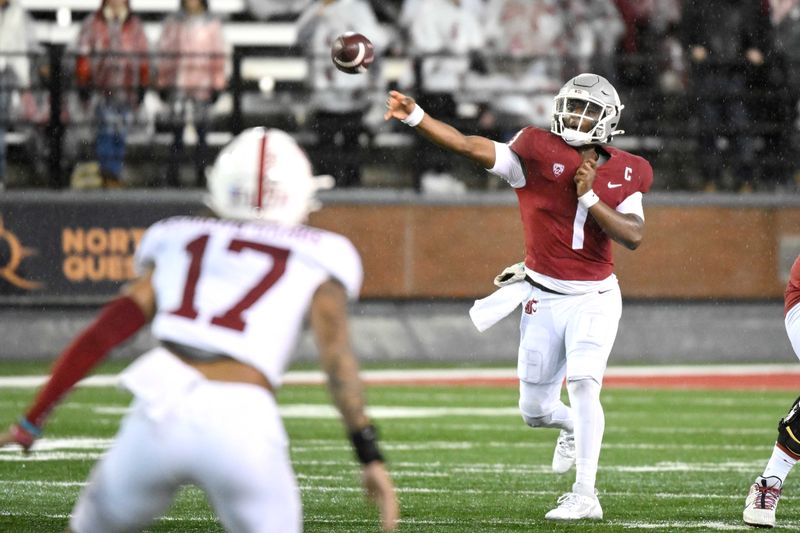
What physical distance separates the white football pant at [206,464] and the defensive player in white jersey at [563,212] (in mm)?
3657

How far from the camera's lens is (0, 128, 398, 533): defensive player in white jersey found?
3.77 m

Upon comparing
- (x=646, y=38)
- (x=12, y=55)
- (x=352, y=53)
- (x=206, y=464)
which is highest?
(x=352, y=53)

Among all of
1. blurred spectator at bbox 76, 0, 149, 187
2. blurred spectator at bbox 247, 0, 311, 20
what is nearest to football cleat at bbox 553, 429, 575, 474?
blurred spectator at bbox 76, 0, 149, 187

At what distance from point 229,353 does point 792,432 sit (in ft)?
11.5

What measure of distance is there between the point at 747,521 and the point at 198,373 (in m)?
3.48

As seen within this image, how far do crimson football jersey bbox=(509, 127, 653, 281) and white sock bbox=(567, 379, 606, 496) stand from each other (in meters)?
0.56

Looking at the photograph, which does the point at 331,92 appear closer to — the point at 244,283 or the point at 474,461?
the point at 474,461

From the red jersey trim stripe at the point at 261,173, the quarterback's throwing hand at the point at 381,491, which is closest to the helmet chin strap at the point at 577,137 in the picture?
the red jersey trim stripe at the point at 261,173

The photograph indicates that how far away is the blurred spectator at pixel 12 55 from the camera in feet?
51.4

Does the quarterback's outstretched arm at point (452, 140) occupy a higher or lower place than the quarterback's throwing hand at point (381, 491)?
higher

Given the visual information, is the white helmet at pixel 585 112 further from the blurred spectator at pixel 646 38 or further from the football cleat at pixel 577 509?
the blurred spectator at pixel 646 38

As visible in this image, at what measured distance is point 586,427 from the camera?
7.14 m

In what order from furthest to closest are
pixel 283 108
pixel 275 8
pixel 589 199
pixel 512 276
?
pixel 275 8 < pixel 283 108 < pixel 512 276 < pixel 589 199

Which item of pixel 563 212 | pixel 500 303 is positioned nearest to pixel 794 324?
pixel 563 212
